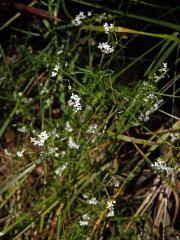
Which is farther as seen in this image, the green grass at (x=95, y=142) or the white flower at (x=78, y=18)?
the white flower at (x=78, y=18)

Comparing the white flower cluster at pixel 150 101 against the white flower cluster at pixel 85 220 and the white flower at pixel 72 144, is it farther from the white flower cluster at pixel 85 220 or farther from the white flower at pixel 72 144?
the white flower cluster at pixel 85 220

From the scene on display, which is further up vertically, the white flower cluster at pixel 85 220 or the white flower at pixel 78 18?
the white flower at pixel 78 18

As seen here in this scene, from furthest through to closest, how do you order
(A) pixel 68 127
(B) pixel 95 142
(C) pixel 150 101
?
(A) pixel 68 127 → (B) pixel 95 142 → (C) pixel 150 101

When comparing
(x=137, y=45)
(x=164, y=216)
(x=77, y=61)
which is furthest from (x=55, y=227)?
(x=137, y=45)

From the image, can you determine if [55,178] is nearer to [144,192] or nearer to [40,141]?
[40,141]

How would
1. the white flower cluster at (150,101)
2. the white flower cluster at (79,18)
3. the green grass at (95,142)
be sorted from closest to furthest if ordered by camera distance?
1. the white flower cluster at (150,101)
2. the green grass at (95,142)
3. the white flower cluster at (79,18)

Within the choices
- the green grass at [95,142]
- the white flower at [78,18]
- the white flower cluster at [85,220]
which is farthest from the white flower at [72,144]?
the white flower at [78,18]

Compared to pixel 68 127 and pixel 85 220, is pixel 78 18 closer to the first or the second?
pixel 68 127

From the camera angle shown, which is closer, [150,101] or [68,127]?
[150,101]

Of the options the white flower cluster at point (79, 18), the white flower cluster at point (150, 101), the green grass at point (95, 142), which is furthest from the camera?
the white flower cluster at point (79, 18)

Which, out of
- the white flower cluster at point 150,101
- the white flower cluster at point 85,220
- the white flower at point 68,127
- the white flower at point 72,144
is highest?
the white flower at point 68,127

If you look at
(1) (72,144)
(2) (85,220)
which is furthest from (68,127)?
(2) (85,220)
